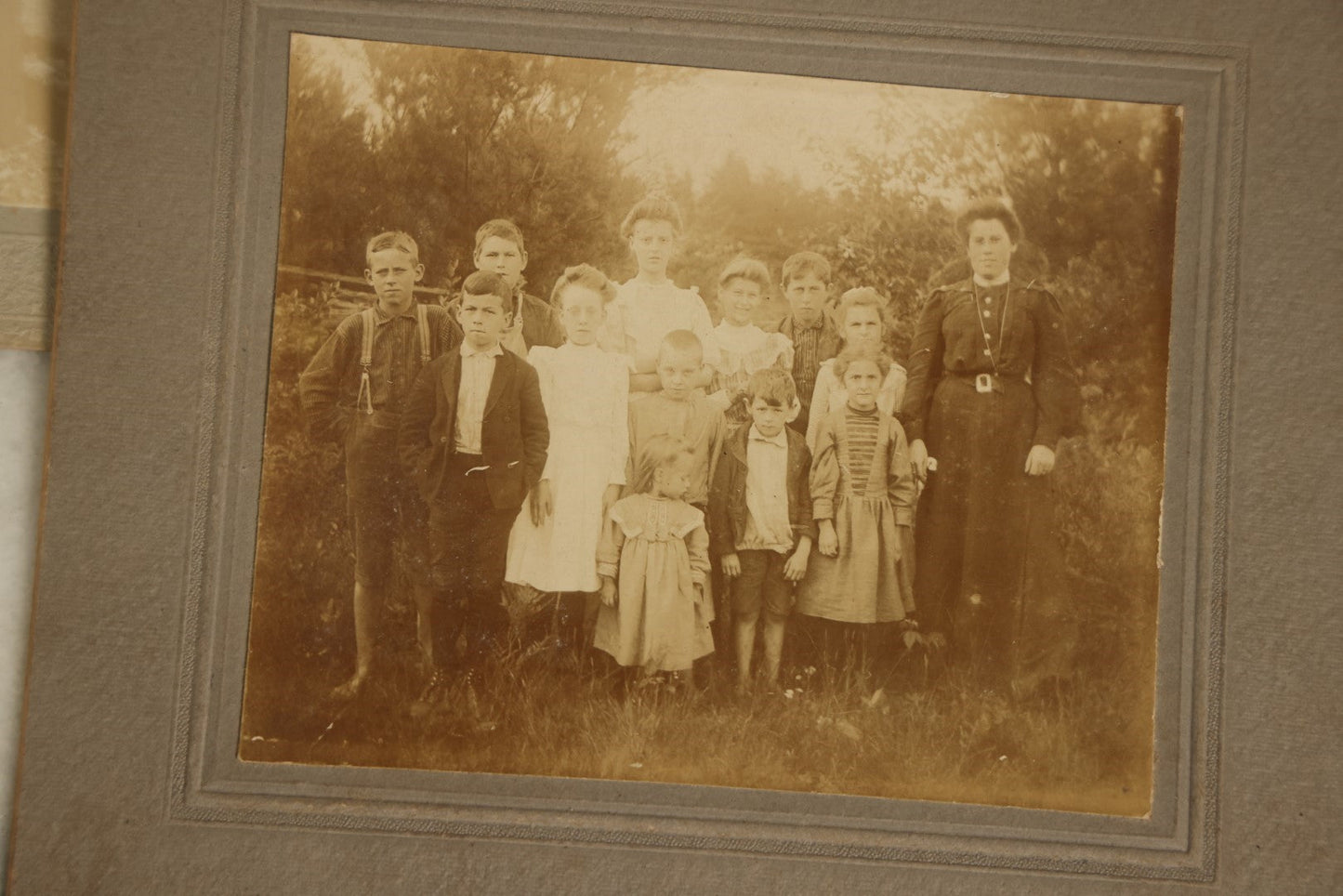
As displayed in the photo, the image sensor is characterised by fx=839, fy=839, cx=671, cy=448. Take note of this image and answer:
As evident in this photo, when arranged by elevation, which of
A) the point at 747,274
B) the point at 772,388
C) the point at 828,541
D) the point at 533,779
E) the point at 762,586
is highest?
the point at 747,274

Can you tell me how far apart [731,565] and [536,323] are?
40.0 inches

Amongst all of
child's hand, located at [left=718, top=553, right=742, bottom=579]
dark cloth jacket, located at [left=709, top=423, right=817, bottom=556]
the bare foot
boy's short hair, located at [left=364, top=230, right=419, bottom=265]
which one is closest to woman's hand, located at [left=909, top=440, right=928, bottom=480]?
dark cloth jacket, located at [left=709, top=423, right=817, bottom=556]

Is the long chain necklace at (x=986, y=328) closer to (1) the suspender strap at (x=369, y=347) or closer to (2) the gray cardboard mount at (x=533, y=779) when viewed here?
(2) the gray cardboard mount at (x=533, y=779)

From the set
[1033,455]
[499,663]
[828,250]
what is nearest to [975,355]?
[1033,455]

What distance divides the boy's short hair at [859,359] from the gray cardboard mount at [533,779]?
938 millimetres

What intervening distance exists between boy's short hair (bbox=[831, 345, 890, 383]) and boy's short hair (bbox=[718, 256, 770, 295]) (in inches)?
12.9

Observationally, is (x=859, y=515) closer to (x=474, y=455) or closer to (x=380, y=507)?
(x=474, y=455)

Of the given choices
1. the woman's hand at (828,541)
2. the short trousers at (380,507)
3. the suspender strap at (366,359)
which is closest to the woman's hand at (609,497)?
the short trousers at (380,507)

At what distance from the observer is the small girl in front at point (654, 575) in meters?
2.73

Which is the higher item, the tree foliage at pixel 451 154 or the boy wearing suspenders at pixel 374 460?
the tree foliage at pixel 451 154

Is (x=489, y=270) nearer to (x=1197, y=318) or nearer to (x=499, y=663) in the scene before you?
(x=499, y=663)

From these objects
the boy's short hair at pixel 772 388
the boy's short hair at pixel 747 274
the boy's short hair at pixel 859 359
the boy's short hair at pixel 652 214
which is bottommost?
the boy's short hair at pixel 772 388

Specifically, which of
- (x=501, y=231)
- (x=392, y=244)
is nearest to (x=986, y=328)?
(x=501, y=231)

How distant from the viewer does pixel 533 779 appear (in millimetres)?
2703
